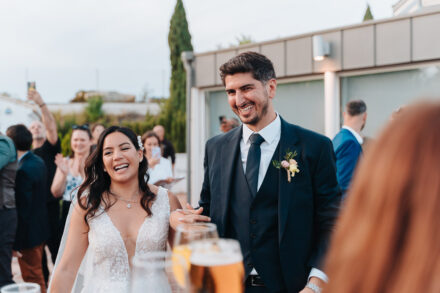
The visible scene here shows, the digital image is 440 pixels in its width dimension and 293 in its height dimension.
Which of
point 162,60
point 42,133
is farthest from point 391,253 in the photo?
point 162,60

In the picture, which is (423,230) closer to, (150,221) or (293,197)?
(293,197)

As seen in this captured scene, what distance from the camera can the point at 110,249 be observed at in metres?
2.61

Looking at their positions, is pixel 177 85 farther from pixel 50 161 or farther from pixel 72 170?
pixel 72 170

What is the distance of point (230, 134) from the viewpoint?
8.02 ft

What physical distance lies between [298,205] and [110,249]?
1.22 meters

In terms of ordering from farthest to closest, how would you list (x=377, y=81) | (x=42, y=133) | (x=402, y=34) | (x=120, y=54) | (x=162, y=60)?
(x=120, y=54)
(x=162, y=60)
(x=377, y=81)
(x=402, y=34)
(x=42, y=133)

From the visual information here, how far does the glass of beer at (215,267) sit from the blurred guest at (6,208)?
13.4ft

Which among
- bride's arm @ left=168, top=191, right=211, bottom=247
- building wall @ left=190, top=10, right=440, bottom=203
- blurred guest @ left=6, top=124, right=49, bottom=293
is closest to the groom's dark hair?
bride's arm @ left=168, top=191, right=211, bottom=247

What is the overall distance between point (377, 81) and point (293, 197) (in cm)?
562

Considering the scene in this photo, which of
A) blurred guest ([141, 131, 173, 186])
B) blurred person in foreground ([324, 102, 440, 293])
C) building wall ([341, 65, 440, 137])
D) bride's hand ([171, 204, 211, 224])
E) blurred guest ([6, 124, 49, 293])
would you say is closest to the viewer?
blurred person in foreground ([324, 102, 440, 293])

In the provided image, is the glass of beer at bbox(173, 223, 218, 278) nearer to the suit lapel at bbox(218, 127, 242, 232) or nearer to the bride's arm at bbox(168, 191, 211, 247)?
the bride's arm at bbox(168, 191, 211, 247)

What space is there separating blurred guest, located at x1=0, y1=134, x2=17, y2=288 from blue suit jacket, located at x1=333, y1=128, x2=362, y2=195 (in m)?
3.54

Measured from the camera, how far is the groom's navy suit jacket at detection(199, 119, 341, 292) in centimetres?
207

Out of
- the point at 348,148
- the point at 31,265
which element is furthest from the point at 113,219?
the point at 348,148
